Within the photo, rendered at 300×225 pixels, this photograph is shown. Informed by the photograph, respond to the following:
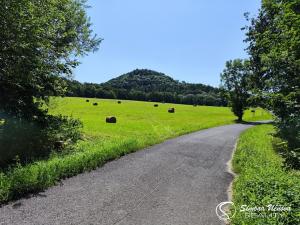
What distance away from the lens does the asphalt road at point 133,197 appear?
7.73 m

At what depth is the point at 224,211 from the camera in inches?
345

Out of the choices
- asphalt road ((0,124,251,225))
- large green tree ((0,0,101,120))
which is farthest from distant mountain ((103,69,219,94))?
asphalt road ((0,124,251,225))

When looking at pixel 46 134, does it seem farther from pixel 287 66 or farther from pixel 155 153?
pixel 287 66

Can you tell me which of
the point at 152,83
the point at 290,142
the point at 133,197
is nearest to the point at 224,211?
the point at 133,197

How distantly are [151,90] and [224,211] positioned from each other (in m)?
148

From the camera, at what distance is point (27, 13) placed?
11.7 metres

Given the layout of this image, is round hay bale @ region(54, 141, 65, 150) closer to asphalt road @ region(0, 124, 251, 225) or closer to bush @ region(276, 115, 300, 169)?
asphalt road @ region(0, 124, 251, 225)

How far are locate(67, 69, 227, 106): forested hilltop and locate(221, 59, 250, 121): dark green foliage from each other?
1398 cm

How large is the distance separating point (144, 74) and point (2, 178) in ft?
591

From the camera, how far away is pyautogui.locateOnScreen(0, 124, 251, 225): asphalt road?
7.73m

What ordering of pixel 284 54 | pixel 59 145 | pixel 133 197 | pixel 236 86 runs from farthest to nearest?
pixel 236 86 < pixel 59 145 < pixel 284 54 < pixel 133 197

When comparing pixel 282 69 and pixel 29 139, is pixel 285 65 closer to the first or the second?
pixel 282 69

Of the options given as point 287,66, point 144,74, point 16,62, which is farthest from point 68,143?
point 144,74

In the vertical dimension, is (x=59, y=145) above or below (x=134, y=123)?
above
